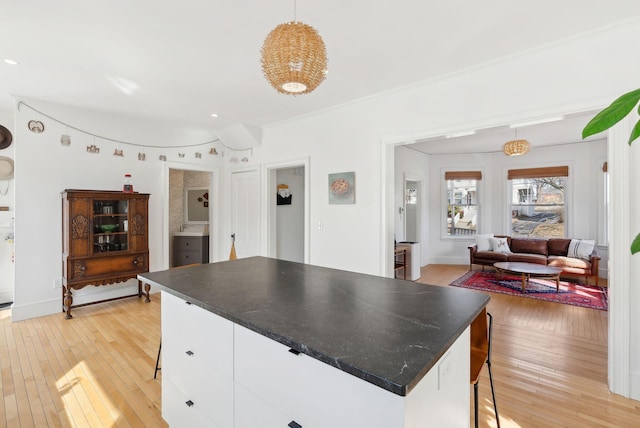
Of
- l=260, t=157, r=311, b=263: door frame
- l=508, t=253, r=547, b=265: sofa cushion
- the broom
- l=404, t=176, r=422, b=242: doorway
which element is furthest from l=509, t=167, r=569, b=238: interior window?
the broom

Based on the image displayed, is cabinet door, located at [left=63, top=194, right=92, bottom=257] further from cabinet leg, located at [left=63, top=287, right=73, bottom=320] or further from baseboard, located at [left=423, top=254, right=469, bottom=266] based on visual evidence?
baseboard, located at [left=423, top=254, right=469, bottom=266]

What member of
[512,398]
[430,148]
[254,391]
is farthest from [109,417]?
[430,148]

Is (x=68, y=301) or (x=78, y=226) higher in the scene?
(x=78, y=226)

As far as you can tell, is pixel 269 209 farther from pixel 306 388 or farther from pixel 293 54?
pixel 306 388

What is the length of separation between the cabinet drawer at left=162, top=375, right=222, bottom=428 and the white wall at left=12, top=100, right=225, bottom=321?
330cm

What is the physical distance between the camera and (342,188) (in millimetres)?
3893

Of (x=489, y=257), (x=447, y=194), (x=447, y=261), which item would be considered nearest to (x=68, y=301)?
(x=489, y=257)

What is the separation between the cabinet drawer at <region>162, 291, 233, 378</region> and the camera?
4.58 ft

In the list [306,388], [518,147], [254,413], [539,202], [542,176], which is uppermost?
[518,147]

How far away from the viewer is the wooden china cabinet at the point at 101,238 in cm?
379

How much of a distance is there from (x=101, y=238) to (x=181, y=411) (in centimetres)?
327

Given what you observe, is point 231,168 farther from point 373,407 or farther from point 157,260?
point 373,407

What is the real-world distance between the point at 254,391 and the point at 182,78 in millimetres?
3041

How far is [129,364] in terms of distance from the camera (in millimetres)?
2682
